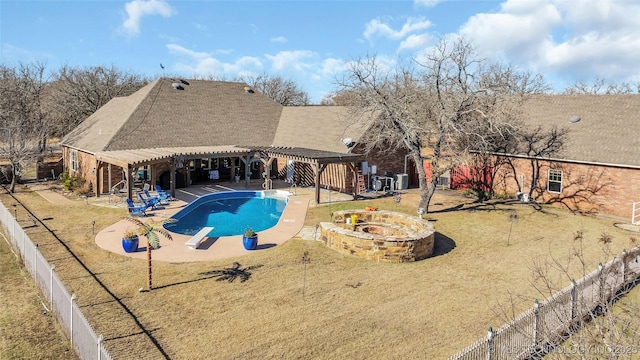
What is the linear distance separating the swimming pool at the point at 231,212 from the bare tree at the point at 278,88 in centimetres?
4349

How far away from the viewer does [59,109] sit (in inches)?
1796

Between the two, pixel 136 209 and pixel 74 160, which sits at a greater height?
pixel 74 160

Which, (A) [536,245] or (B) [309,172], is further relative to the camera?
(B) [309,172]

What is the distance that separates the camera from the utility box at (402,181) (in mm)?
28367

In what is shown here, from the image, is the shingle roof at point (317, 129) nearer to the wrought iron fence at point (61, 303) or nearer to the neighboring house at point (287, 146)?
the neighboring house at point (287, 146)

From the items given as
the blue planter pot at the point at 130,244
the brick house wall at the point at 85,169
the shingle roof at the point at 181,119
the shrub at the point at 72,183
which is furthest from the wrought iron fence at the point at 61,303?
the shingle roof at the point at 181,119

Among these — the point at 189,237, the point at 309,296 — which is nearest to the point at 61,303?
the point at 309,296

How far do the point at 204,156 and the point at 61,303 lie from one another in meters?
16.7

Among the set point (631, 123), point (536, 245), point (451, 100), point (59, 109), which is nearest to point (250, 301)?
point (536, 245)

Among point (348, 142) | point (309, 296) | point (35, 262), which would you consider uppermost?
point (348, 142)

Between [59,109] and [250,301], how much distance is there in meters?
45.3

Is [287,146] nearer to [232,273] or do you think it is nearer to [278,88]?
[232,273]

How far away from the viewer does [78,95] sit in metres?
44.4

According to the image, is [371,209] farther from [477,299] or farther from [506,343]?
[506,343]
